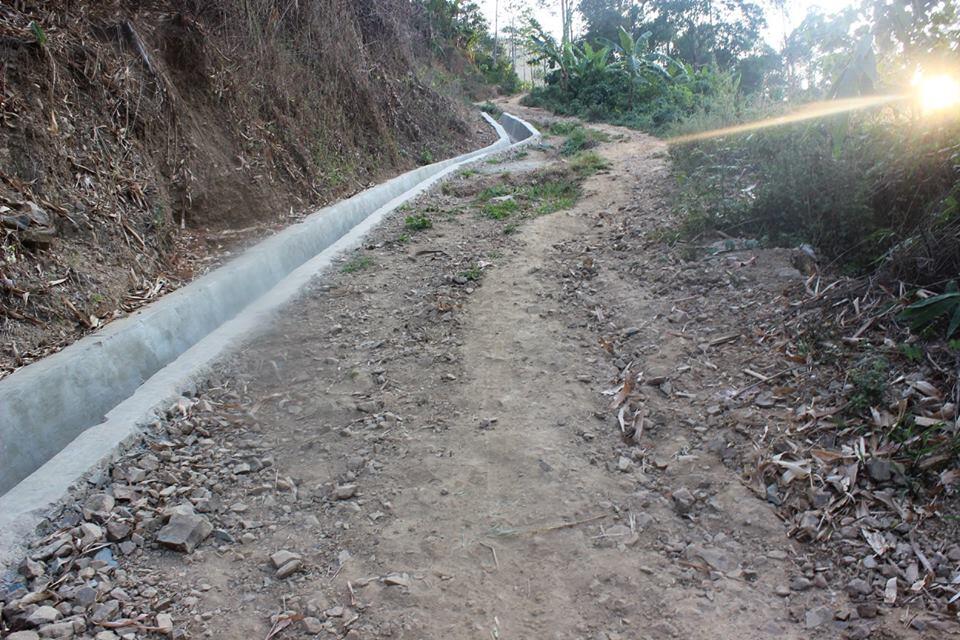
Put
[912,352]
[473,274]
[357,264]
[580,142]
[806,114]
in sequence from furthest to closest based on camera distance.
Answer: [580,142]
[806,114]
[357,264]
[473,274]
[912,352]

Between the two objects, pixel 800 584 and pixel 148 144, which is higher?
pixel 148 144

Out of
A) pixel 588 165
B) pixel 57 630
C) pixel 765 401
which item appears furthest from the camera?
pixel 588 165

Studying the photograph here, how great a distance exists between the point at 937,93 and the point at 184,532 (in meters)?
4.73

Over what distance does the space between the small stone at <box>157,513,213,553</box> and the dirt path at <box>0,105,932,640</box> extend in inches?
2.1

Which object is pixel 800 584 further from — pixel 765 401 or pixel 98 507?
pixel 98 507

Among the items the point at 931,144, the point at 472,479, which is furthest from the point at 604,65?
the point at 472,479

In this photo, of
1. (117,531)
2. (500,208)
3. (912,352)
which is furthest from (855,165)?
(117,531)

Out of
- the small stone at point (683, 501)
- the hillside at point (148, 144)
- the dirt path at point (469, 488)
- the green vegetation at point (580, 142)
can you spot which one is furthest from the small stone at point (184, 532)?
the green vegetation at point (580, 142)

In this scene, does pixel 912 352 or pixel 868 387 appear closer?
pixel 868 387

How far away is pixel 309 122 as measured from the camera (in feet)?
29.9

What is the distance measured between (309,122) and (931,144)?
7.36 metres

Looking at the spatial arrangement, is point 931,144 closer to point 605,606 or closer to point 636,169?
point 605,606

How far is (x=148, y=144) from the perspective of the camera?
5.73m

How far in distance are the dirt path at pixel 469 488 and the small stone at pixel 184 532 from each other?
5cm
